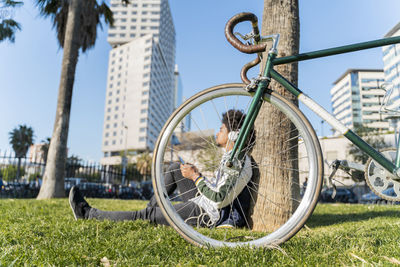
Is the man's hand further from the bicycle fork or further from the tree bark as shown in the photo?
the tree bark

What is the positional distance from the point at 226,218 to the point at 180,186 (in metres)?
0.49

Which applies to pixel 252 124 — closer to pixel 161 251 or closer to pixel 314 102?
pixel 314 102

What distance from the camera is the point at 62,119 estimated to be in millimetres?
8234

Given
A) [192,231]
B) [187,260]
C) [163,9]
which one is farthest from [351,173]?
[163,9]

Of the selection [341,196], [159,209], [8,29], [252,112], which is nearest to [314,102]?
[252,112]

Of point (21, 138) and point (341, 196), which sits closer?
point (341, 196)

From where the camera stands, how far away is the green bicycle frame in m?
1.61

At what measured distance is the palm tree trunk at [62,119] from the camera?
7.89 m

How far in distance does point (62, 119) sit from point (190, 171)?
7182 millimetres

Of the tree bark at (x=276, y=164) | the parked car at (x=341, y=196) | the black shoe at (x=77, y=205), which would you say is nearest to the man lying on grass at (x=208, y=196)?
the black shoe at (x=77, y=205)

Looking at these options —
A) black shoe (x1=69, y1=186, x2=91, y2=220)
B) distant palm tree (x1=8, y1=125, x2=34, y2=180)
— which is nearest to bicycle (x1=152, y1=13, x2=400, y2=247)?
black shoe (x1=69, y1=186, x2=91, y2=220)

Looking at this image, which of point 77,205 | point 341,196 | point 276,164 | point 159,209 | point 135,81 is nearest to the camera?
point 159,209

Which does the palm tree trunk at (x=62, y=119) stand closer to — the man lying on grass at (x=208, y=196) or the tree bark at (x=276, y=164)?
the man lying on grass at (x=208, y=196)

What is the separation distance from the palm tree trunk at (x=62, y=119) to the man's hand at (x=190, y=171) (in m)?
6.87
